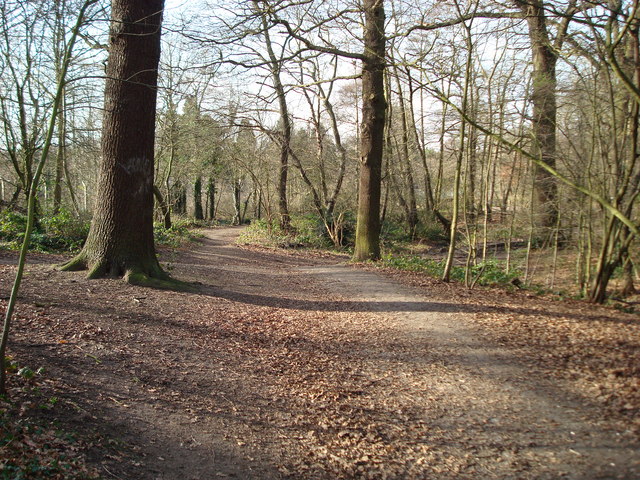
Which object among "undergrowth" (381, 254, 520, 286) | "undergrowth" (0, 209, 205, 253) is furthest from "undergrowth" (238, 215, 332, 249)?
"undergrowth" (0, 209, 205, 253)

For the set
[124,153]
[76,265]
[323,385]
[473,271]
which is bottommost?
[323,385]

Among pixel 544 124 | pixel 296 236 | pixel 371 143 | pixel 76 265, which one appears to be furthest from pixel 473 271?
pixel 296 236

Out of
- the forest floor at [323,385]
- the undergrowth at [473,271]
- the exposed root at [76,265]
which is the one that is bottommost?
the forest floor at [323,385]

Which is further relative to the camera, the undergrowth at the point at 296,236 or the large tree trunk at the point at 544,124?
the undergrowth at the point at 296,236

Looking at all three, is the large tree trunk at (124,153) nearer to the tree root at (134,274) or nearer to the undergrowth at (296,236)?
the tree root at (134,274)

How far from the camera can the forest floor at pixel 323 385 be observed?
3.43 metres

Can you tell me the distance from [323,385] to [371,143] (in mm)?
9875

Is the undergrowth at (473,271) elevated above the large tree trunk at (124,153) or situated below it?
below

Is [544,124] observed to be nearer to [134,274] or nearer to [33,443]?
[134,274]

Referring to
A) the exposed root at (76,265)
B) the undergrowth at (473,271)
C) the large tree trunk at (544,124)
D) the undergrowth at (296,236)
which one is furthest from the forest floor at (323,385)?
the undergrowth at (296,236)

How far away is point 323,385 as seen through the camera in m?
4.97

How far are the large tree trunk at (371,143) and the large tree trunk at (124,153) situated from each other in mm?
6665

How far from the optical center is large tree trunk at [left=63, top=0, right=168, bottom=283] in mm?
7508

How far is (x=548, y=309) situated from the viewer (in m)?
7.69
